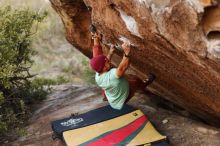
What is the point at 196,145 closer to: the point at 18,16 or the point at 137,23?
the point at 137,23

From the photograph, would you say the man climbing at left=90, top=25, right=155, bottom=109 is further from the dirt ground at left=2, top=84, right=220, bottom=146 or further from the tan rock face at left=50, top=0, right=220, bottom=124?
the dirt ground at left=2, top=84, right=220, bottom=146

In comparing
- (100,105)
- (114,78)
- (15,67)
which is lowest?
(100,105)

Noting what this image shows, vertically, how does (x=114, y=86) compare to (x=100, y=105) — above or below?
above

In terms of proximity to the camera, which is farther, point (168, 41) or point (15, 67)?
point (15, 67)

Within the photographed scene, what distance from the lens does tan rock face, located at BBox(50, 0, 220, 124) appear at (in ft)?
19.8

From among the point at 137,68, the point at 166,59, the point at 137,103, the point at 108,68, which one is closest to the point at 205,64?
the point at 166,59

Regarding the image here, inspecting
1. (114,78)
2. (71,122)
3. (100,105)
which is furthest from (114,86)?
(100,105)

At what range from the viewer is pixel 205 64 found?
638 cm

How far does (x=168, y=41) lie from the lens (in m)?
6.51

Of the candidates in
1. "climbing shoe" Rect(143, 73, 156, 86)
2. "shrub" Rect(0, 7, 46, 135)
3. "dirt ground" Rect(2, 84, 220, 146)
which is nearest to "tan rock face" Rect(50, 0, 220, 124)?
"climbing shoe" Rect(143, 73, 156, 86)

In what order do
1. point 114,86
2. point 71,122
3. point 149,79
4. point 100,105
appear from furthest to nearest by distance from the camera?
1. point 100,105
2. point 71,122
3. point 149,79
4. point 114,86

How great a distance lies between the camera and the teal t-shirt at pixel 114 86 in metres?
7.92

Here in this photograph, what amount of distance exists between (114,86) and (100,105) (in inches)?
88.1

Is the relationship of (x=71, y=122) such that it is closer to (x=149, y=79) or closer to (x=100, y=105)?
(x=100, y=105)
